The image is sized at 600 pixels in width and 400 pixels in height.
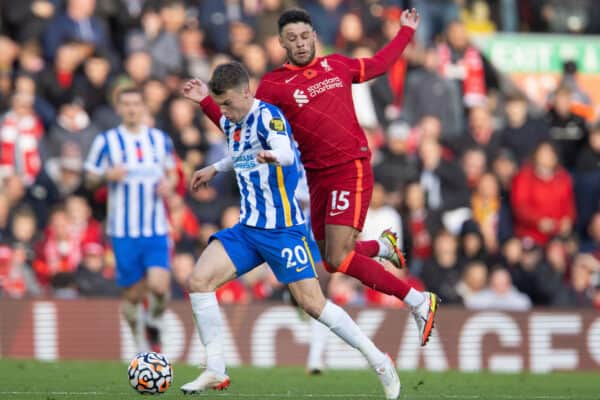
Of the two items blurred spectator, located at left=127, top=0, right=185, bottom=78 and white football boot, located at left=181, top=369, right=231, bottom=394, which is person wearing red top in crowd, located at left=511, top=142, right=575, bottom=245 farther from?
white football boot, located at left=181, top=369, right=231, bottom=394

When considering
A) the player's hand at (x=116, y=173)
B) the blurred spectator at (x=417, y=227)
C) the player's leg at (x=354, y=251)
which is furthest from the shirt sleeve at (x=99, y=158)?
the blurred spectator at (x=417, y=227)

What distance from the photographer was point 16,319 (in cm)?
1602

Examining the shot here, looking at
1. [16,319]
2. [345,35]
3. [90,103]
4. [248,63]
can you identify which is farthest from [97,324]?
[345,35]

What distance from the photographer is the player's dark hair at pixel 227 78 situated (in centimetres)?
1057

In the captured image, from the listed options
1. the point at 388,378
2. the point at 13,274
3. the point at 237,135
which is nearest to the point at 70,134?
the point at 13,274

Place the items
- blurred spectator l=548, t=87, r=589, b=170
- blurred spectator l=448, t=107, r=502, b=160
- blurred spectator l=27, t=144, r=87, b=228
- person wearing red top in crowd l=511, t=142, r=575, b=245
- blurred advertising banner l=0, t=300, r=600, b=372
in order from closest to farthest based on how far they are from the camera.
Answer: blurred advertising banner l=0, t=300, r=600, b=372 < blurred spectator l=27, t=144, r=87, b=228 < person wearing red top in crowd l=511, t=142, r=575, b=245 < blurred spectator l=448, t=107, r=502, b=160 < blurred spectator l=548, t=87, r=589, b=170

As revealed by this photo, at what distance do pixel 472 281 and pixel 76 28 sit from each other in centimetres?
648

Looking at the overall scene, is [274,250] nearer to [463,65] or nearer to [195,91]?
[195,91]

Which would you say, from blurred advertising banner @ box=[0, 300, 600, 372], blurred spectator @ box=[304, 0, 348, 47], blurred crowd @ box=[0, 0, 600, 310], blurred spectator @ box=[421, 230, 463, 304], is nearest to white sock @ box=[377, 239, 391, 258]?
blurred advertising banner @ box=[0, 300, 600, 372]

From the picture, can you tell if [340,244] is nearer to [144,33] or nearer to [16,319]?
[16,319]

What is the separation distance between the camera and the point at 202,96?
1141 centimetres

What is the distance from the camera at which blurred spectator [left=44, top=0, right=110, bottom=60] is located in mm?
19500

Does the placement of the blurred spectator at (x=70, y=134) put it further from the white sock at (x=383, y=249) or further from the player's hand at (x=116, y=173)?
the white sock at (x=383, y=249)

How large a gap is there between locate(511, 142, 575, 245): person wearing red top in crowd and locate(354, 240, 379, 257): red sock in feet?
25.0
